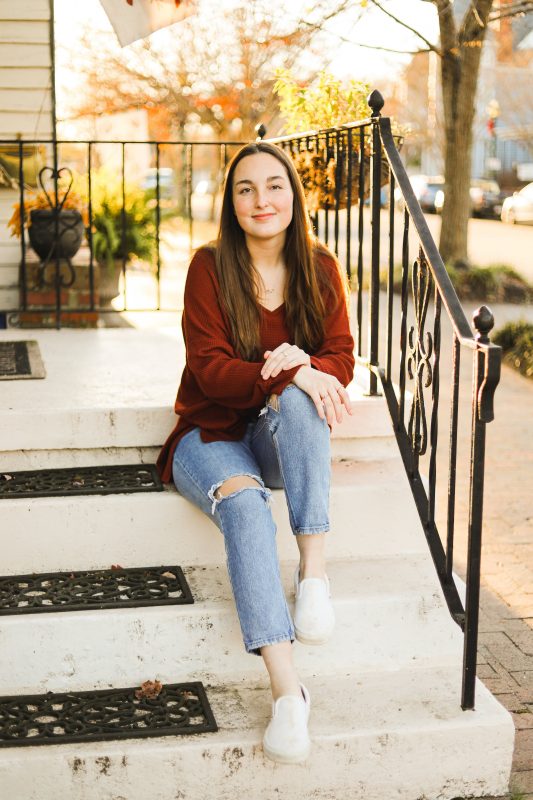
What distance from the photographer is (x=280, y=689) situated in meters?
2.58

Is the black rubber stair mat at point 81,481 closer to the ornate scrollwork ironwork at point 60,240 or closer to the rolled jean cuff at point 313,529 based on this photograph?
the rolled jean cuff at point 313,529

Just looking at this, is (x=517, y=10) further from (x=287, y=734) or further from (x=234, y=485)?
(x=287, y=734)

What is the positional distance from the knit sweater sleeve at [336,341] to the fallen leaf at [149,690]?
100 cm

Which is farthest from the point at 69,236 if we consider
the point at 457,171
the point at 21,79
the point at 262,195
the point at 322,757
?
the point at 457,171

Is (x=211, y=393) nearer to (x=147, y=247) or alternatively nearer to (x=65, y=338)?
(x=65, y=338)

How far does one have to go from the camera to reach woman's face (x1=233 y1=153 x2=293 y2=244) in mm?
3145

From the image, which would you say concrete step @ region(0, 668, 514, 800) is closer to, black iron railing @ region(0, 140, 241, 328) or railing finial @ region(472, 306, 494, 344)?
railing finial @ region(472, 306, 494, 344)

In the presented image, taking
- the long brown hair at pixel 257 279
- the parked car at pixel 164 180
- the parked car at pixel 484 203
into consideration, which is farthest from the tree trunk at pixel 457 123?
the parked car at pixel 484 203

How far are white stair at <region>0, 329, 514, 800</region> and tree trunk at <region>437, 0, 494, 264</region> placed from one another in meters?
8.95

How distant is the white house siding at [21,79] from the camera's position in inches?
255

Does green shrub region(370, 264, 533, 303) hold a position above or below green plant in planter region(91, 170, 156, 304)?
below

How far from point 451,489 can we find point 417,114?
38626 mm

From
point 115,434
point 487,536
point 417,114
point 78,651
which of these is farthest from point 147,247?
point 417,114

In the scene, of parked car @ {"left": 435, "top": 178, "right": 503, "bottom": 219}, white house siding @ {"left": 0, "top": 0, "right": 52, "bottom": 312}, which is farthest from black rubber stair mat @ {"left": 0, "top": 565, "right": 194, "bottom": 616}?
parked car @ {"left": 435, "top": 178, "right": 503, "bottom": 219}
